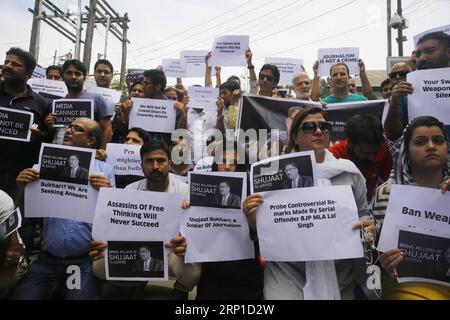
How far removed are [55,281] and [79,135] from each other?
1.33 meters

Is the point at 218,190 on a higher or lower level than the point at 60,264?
higher

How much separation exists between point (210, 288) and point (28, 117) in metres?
2.49

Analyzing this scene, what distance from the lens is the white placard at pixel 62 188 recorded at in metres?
2.81

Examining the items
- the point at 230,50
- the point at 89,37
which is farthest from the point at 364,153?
the point at 89,37

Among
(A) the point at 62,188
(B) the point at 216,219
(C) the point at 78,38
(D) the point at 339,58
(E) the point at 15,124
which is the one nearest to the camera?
(B) the point at 216,219

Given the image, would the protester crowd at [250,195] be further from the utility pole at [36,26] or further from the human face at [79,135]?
the utility pole at [36,26]

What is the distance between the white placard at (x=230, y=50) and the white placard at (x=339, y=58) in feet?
4.34

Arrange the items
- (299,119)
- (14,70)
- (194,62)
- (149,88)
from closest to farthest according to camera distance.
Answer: (299,119) < (14,70) < (149,88) < (194,62)

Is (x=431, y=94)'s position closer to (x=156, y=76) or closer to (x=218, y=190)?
(x=218, y=190)

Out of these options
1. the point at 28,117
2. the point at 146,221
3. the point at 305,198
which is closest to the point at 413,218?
the point at 305,198

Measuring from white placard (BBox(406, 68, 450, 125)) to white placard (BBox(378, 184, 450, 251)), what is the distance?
1236 mm

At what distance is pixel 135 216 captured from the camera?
2629 mm
